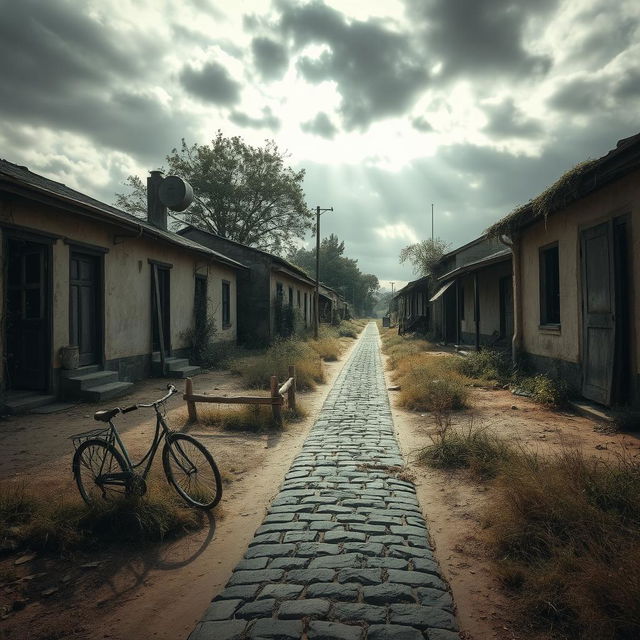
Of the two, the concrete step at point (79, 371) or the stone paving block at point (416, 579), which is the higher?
the concrete step at point (79, 371)

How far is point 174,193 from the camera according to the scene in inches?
606

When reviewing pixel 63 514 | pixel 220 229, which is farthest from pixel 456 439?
pixel 220 229

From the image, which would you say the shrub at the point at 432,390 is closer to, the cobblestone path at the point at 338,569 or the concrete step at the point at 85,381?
the cobblestone path at the point at 338,569

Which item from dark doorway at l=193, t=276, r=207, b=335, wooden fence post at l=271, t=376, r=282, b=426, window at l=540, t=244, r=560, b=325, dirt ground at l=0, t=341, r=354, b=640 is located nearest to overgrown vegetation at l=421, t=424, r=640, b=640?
dirt ground at l=0, t=341, r=354, b=640

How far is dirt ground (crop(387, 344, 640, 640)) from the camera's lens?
255 centimetres

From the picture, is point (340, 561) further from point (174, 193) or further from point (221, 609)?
point (174, 193)

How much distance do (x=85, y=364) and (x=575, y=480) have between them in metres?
8.70

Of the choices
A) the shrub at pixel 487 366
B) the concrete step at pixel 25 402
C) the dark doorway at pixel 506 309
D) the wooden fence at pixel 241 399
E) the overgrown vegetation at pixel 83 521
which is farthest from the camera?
the dark doorway at pixel 506 309

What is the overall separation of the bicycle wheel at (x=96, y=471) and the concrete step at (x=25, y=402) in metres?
3.92

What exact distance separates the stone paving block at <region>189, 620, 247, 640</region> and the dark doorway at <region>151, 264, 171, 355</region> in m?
9.74

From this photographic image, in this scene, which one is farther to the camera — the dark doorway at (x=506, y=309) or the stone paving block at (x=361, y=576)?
the dark doorway at (x=506, y=309)

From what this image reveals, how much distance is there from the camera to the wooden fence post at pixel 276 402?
679cm

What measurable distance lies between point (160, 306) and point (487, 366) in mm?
8350

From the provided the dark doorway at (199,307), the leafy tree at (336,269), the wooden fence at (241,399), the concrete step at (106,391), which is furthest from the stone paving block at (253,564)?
the leafy tree at (336,269)
